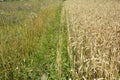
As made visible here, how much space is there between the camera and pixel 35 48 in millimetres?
6414

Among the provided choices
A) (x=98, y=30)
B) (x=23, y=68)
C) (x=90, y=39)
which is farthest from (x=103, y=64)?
(x=98, y=30)

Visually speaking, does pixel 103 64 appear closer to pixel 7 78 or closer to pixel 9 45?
pixel 7 78

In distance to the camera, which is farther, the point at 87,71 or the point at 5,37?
the point at 5,37

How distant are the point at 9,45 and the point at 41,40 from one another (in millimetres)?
1878

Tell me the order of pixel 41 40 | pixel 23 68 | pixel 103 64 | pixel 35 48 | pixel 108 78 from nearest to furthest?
pixel 108 78 → pixel 103 64 → pixel 23 68 → pixel 35 48 → pixel 41 40

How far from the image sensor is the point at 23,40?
602 cm

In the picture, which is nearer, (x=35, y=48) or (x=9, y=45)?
(x=9, y=45)

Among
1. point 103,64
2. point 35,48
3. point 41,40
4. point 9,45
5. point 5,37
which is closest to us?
point 103,64

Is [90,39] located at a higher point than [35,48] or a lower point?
higher

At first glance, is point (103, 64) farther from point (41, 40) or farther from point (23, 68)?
point (41, 40)

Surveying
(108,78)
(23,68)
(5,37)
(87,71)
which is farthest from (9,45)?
(108,78)

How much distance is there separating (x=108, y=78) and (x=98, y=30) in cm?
248

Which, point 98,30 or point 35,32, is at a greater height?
point 98,30

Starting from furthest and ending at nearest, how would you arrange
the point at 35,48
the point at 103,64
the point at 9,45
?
the point at 35,48 < the point at 9,45 < the point at 103,64
